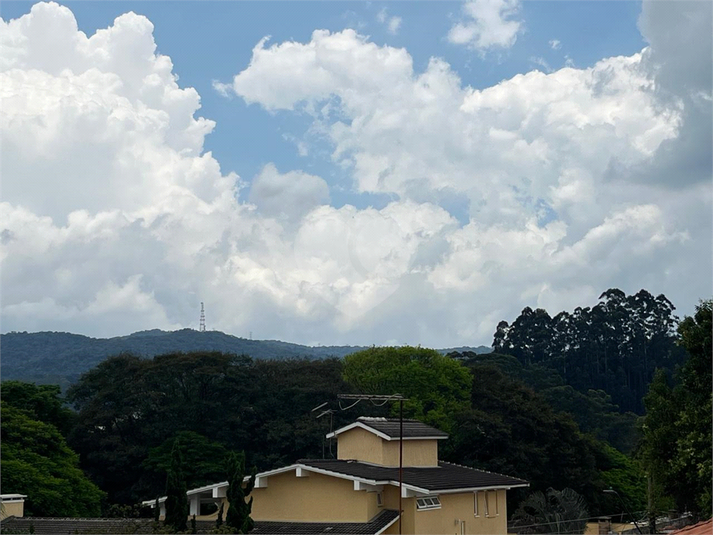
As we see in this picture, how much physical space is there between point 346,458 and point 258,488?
446 centimetres

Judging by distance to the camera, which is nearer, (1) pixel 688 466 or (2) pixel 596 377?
(1) pixel 688 466

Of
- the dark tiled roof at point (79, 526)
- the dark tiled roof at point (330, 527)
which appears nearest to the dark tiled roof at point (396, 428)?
the dark tiled roof at point (330, 527)

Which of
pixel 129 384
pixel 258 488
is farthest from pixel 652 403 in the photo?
pixel 129 384

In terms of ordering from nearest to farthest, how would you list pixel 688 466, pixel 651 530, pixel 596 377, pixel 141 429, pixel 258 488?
pixel 688 466 → pixel 258 488 → pixel 651 530 → pixel 141 429 → pixel 596 377

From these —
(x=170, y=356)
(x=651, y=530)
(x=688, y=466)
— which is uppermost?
(x=170, y=356)

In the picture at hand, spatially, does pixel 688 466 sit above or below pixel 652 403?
below

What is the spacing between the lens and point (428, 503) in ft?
96.5

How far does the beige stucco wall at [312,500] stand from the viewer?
28969 millimetres

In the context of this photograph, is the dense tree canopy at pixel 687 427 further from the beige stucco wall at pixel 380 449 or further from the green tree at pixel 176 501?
the green tree at pixel 176 501

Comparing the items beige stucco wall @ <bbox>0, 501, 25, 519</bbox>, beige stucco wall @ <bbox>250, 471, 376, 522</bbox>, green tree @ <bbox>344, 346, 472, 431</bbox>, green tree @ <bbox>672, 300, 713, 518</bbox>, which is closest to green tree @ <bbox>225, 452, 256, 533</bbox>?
beige stucco wall @ <bbox>250, 471, 376, 522</bbox>

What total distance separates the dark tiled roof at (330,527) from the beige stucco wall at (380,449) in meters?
3.60

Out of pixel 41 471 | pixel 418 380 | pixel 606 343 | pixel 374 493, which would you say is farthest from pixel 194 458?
pixel 606 343

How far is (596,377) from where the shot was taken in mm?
113312

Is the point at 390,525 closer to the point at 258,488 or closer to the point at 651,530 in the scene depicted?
the point at 258,488
